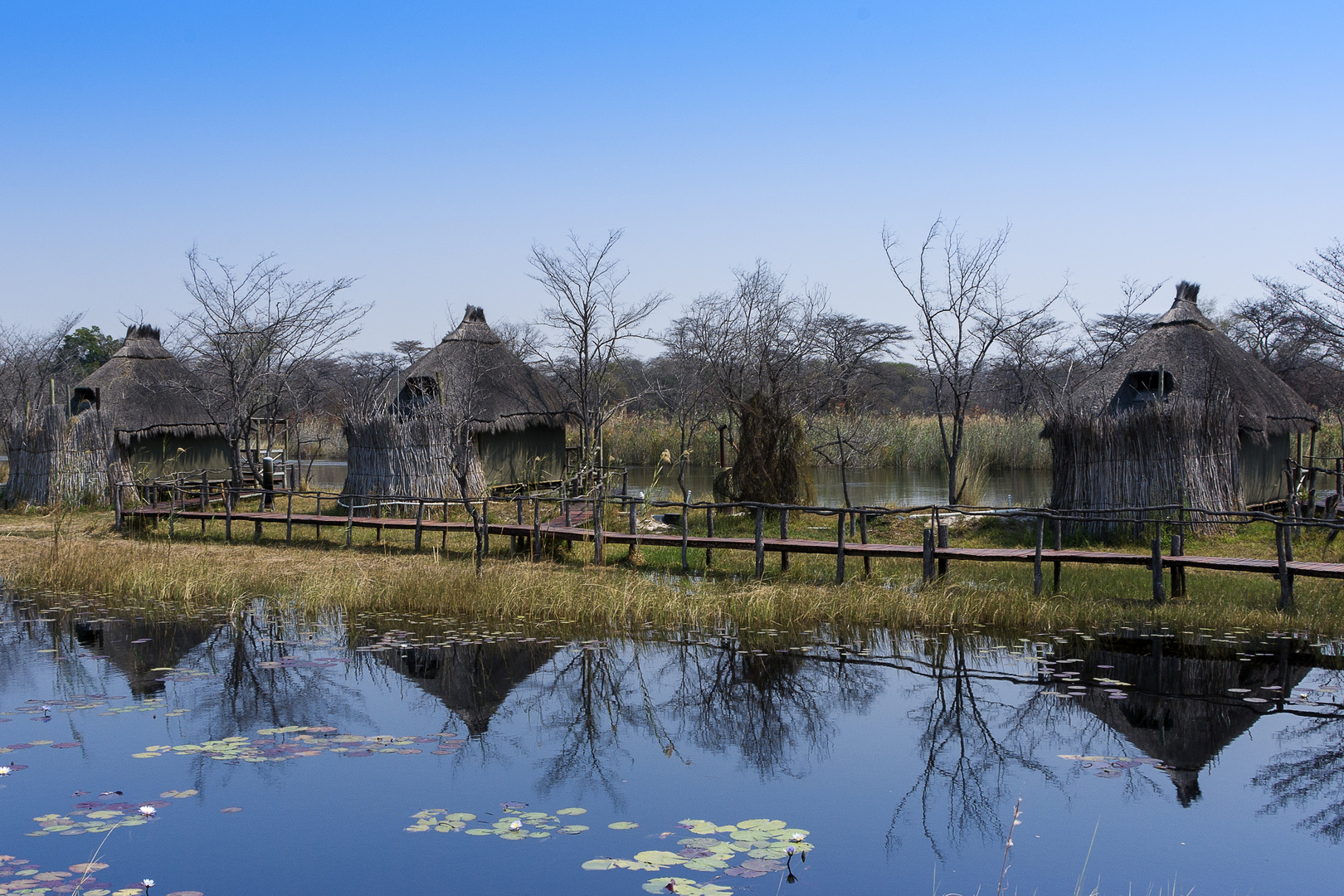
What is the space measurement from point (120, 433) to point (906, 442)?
19.1 m

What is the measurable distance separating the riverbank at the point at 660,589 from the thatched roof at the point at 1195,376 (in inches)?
142

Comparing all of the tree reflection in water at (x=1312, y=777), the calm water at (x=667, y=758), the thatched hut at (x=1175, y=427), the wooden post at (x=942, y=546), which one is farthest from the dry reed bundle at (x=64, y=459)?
the tree reflection in water at (x=1312, y=777)

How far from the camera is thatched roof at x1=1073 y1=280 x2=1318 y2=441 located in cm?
1623

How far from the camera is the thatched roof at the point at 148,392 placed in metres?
19.9

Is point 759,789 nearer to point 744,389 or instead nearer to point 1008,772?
point 1008,772

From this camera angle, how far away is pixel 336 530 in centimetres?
1609

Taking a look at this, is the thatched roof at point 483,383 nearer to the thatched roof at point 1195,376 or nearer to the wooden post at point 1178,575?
the thatched roof at point 1195,376

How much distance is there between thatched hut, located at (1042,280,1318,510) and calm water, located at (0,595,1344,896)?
6168mm

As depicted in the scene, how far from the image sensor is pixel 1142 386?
17.1m

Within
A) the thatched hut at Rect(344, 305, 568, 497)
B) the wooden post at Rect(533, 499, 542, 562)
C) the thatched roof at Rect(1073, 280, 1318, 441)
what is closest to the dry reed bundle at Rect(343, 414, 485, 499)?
the thatched hut at Rect(344, 305, 568, 497)

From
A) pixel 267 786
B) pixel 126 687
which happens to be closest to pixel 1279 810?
pixel 267 786

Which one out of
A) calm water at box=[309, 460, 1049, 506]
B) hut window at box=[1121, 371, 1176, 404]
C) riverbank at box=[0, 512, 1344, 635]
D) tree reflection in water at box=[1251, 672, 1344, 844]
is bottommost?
tree reflection in water at box=[1251, 672, 1344, 844]

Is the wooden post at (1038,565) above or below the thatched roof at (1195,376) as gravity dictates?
below

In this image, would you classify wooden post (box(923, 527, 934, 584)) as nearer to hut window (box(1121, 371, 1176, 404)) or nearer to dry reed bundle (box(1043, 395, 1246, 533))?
dry reed bundle (box(1043, 395, 1246, 533))
